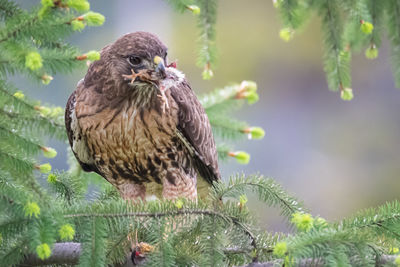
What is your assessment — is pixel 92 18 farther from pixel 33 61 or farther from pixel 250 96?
pixel 250 96

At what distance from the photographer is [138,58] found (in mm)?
2820

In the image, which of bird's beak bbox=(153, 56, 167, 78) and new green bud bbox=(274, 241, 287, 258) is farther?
bird's beak bbox=(153, 56, 167, 78)

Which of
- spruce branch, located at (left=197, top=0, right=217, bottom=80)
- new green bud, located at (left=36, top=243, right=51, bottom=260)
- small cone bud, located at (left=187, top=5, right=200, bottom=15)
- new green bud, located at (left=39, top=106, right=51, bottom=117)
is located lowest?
new green bud, located at (left=36, top=243, right=51, bottom=260)

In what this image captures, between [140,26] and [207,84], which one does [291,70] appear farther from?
[140,26]

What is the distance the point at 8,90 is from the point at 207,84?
28.2 feet

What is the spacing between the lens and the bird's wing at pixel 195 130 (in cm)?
306

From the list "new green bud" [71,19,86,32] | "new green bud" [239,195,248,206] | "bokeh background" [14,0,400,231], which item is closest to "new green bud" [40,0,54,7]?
"new green bud" [71,19,86,32]

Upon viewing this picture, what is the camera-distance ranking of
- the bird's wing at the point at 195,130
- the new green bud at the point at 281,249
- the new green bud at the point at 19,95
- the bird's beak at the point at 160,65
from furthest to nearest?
the bird's wing at the point at 195,130
the bird's beak at the point at 160,65
the new green bud at the point at 19,95
the new green bud at the point at 281,249

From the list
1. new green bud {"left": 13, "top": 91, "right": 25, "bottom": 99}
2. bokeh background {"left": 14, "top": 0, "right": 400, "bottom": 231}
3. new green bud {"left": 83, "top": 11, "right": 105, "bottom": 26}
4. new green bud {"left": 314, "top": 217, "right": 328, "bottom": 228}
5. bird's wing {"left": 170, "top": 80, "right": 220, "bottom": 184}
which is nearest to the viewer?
new green bud {"left": 314, "top": 217, "right": 328, "bottom": 228}

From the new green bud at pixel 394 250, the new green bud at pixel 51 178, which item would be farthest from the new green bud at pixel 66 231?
the new green bud at pixel 394 250

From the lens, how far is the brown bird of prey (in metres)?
2.85

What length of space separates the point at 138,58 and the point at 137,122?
301mm

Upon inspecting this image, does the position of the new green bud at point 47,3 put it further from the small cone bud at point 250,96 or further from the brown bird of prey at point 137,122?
the small cone bud at point 250,96

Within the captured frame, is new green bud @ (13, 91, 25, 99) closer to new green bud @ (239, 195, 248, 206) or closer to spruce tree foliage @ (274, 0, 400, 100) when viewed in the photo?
new green bud @ (239, 195, 248, 206)
